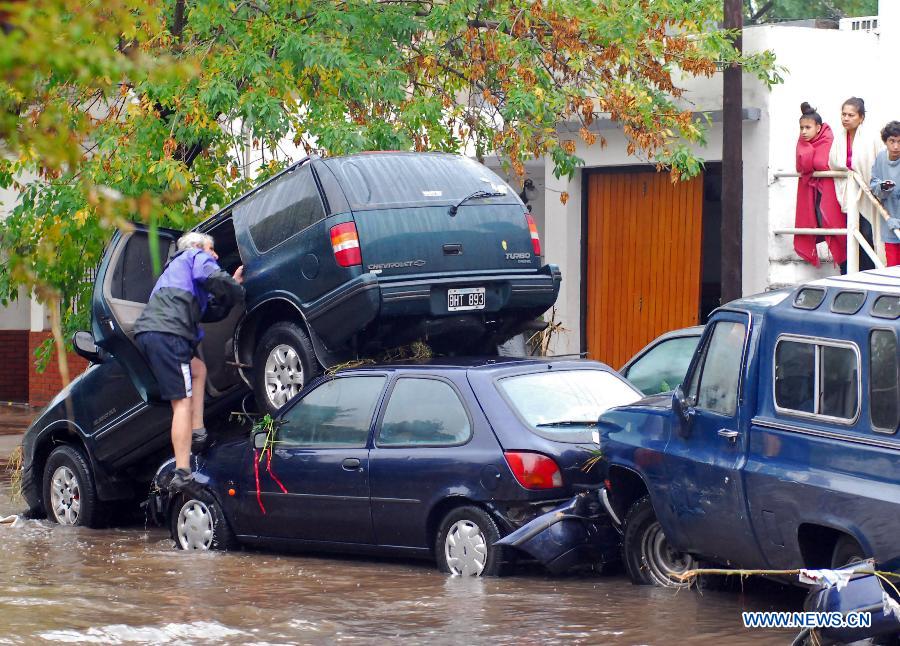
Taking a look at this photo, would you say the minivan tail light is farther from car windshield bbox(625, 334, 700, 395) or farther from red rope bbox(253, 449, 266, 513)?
car windshield bbox(625, 334, 700, 395)

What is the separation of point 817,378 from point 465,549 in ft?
8.91

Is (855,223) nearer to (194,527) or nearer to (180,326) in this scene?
(180,326)

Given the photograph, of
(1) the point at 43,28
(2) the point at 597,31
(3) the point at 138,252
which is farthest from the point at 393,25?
(1) the point at 43,28

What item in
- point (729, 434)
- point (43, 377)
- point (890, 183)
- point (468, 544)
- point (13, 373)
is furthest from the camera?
point (13, 373)

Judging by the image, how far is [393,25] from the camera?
552 inches

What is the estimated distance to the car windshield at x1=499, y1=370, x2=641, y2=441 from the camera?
905cm

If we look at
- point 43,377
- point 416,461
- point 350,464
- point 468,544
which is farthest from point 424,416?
point 43,377

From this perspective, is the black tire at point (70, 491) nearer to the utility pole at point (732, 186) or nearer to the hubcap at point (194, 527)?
the hubcap at point (194, 527)

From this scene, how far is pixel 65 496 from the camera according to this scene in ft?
40.4

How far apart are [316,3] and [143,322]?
443 cm

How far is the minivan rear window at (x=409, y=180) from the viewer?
10.2 m

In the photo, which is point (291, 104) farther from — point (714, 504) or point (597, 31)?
point (714, 504)

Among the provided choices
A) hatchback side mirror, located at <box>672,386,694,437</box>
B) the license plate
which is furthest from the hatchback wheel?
hatchback side mirror, located at <box>672,386,694,437</box>

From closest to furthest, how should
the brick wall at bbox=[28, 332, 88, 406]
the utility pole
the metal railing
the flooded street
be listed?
1. the flooded street
2. the metal railing
3. the utility pole
4. the brick wall at bbox=[28, 332, 88, 406]
